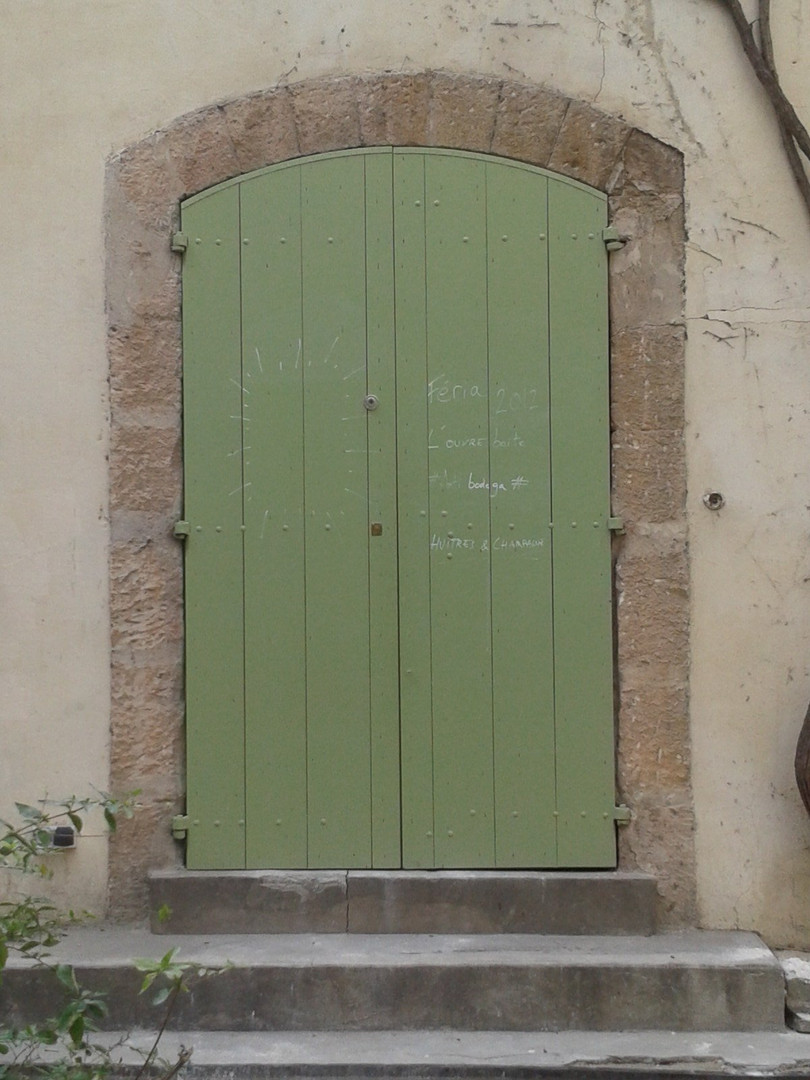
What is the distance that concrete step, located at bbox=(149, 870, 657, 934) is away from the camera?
359 centimetres

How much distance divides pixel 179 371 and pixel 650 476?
5.28 feet

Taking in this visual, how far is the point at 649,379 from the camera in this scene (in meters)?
3.70

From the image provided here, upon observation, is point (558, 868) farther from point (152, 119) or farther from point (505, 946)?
point (152, 119)

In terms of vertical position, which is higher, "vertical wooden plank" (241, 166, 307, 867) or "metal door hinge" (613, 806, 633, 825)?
"vertical wooden plank" (241, 166, 307, 867)

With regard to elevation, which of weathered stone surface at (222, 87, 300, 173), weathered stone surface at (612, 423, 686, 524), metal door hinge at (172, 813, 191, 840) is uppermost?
weathered stone surface at (222, 87, 300, 173)

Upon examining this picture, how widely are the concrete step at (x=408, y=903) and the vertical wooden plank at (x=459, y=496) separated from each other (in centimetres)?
19

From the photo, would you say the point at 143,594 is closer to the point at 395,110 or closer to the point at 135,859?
the point at 135,859

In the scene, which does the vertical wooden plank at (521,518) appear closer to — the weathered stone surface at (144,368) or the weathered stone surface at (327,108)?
the weathered stone surface at (327,108)

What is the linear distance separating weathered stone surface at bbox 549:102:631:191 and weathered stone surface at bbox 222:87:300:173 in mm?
886

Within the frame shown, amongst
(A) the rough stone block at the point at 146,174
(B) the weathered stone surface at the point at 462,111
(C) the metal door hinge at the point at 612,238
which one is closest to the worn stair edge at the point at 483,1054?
(C) the metal door hinge at the point at 612,238

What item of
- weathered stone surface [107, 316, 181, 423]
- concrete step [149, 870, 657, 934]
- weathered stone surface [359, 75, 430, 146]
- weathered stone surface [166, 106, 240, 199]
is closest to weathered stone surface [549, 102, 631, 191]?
weathered stone surface [359, 75, 430, 146]

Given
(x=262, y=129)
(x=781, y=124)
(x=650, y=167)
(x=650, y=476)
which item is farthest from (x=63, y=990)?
(x=781, y=124)

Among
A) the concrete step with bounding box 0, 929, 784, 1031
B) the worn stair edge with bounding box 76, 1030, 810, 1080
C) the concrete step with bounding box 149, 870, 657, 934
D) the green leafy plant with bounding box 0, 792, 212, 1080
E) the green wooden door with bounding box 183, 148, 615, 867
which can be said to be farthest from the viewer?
the green wooden door with bounding box 183, 148, 615, 867

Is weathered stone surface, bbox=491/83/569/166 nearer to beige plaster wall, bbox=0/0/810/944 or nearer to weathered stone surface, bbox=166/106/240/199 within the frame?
beige plaster wall, bbox=0/0/810/944
